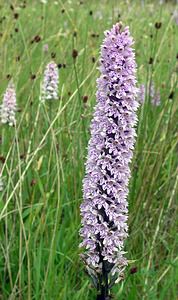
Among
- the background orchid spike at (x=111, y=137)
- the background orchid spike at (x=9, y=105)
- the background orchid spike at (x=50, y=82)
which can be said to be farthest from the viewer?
the background orchid spike at (x=50, y=82)

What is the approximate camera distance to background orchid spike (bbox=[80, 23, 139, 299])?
1467 millimetres

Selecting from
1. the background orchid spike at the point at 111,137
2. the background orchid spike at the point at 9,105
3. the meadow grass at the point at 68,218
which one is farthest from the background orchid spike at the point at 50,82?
the background orchid spike at the point at 111,137

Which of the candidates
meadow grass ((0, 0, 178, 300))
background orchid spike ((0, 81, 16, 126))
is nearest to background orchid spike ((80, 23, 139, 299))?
meadow grass ((0, 0, 178, 300))

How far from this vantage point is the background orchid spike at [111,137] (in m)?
1.47

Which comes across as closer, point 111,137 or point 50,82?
point 111,137

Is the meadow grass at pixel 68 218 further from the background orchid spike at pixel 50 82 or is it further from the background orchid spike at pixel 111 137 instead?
the background orchid spike at pixel 111 137

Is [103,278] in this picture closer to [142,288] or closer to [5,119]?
[142,288]

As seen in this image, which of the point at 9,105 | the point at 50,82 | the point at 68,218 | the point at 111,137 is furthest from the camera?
the point at 50,82

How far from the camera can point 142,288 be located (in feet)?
6.69

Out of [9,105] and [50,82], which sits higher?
[50,82]

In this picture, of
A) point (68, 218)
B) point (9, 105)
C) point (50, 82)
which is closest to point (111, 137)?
point (68, 218)

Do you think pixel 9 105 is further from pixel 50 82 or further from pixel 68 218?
pixel 68 218

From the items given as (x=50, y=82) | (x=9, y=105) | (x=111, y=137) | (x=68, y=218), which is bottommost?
(x=68, y=218)

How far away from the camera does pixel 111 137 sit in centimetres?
148
